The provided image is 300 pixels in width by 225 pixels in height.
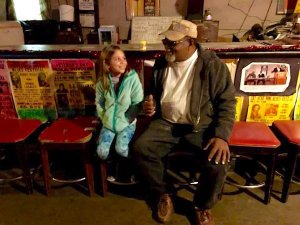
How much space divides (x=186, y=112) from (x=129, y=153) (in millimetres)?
548

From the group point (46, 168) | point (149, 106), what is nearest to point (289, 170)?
point (149, 106)

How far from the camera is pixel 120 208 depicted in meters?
2.42

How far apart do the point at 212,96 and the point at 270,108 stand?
783 millimetres

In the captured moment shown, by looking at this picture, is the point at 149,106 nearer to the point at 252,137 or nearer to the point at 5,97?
the point at 252,137

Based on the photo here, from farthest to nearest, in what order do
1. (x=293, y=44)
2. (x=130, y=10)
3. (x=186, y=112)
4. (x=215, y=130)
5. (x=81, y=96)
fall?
(x=130, y=10), (x=81, y=96), (x=293, y=44), (x=186, y=112), (x=215, y=130)

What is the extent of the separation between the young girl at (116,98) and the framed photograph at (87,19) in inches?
152

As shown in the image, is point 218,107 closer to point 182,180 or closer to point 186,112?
point 186,112

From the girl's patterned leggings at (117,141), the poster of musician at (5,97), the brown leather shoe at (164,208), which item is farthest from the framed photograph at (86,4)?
the brown leather shoe at (164,208)

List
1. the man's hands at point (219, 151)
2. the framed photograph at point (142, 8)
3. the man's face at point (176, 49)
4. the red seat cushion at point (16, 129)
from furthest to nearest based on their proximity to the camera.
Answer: the framed photograph at point (142, 8), the red seat cushion at point (16, 129), the man's face at point (176, 49), the man's hands at point (219, 151)

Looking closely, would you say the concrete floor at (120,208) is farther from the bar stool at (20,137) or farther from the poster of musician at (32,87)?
the poster of musician at (32,87)

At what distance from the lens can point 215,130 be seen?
6.79 feet

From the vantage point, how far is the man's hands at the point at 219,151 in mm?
1957

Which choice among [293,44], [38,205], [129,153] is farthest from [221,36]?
[38,205]

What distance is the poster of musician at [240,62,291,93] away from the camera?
8.16ft
